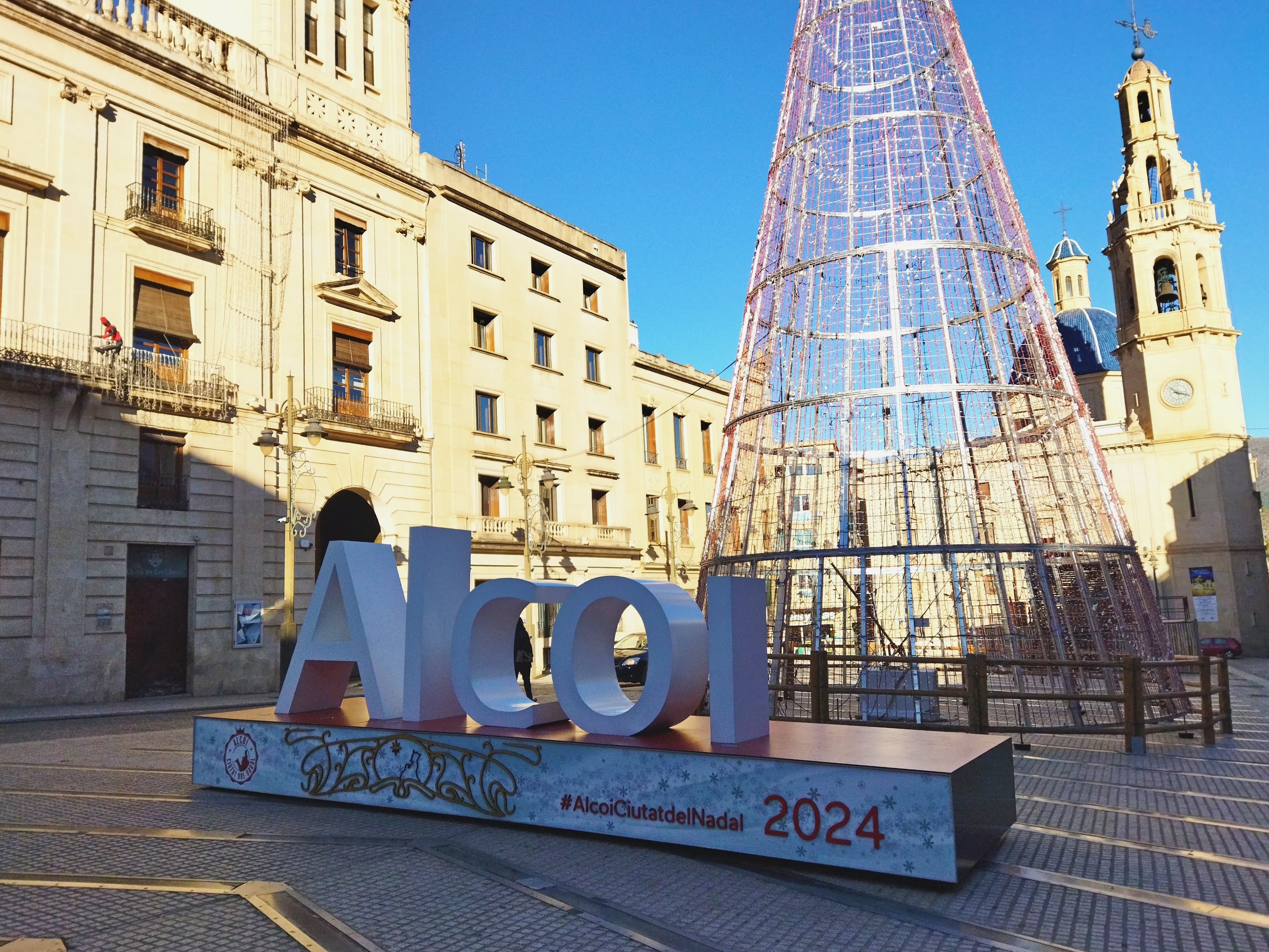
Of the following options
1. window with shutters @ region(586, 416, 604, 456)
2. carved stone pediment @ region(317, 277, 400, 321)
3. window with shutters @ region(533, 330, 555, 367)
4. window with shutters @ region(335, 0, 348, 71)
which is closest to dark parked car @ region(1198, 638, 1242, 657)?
window with shutters @ region(586, 416, 604, 456)

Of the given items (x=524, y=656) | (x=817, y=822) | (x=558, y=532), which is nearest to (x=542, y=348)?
(x=558, y=532)

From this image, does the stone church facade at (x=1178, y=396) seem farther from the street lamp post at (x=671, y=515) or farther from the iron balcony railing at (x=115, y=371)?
the iron balcony railing at (x=115, y=371)

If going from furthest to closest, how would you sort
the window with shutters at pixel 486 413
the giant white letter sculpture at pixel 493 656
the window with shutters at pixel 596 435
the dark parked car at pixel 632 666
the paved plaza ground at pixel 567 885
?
the window with shutters at pixel 596 435 < the window with shutters at pixel 486 413 < the dark parked car at pixel 632 666 < the giant white letter sculpture at pixel 493 656 < the paved plaza ground at pixel 567 885

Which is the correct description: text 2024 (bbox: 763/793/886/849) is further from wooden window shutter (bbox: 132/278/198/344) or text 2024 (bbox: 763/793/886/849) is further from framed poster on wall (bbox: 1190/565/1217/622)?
framed poster on wall (bbox: 1190/565/1217/622)

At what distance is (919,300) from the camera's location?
45.7ft

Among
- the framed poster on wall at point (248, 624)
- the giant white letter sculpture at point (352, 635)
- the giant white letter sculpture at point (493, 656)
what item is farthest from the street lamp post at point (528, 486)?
the giant white letter sculpture at point (493, 656)

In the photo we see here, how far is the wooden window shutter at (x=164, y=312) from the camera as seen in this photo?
76.5 feet

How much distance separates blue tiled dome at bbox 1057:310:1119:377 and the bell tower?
73.8 ft

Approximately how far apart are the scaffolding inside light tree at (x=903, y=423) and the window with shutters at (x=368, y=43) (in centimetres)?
1955

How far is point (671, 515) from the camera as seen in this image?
36.2 metres

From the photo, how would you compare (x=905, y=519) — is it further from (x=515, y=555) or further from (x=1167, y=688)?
(x=515, y=555)

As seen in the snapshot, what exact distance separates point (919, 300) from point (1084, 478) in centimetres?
343

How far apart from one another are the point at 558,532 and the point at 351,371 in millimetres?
9365

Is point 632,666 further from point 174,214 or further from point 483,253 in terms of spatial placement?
point 483,253
